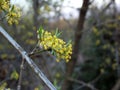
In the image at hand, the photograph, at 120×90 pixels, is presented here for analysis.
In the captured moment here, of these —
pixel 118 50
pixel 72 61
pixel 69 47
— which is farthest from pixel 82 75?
pixel 69 47

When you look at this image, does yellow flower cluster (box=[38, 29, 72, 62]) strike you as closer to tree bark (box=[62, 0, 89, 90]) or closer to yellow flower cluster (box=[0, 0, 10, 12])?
yellow flower cluster (box=[0, 0, 10, 12])

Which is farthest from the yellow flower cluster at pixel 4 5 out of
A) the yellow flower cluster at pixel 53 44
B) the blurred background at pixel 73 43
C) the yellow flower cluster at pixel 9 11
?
the blurred background at pixel 73 43

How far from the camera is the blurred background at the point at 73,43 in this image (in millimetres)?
5625

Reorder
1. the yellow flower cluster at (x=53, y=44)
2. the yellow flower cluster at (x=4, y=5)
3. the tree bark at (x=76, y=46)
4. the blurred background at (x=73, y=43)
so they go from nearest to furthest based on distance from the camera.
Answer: the yellow flower cluster at (x=53, y=44) → the yellow flower cluster at (x=4, y=5) → the tree bark at (x=76, y=46) → the blurred background at (x=73, y=43)

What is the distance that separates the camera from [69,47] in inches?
58.3

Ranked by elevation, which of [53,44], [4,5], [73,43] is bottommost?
[73,43]

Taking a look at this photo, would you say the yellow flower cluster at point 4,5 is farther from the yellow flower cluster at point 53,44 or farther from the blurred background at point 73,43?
the blurred background at point 73,43

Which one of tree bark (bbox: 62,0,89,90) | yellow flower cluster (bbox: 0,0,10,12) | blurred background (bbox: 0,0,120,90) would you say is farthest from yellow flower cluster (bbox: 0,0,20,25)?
blurred background (bbox: 0,0,120,90)

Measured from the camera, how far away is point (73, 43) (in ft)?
19.6

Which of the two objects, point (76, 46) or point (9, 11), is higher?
point (9, 11)

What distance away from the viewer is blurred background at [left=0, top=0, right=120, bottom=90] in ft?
18.5

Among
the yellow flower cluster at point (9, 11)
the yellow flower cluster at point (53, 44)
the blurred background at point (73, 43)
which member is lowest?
the blurred background at point (73, 43)

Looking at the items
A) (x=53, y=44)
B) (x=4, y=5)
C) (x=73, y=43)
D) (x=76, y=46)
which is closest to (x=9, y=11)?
(x=4, y=5)

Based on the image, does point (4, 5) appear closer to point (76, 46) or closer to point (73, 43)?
point (76, 46)
